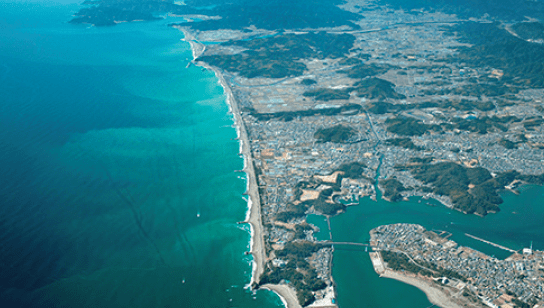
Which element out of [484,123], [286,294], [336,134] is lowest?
[286,294]

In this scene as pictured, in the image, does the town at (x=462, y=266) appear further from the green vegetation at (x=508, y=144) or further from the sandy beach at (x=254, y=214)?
the green vegetation at (x=508, y=144)

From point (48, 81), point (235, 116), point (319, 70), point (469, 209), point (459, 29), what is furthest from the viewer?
point (459, 29)

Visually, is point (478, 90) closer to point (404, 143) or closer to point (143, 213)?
point (404, 143)

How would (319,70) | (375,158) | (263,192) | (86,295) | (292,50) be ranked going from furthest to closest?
(292,50) < (319,70) < (375,158) < (263,192) < (86,295)

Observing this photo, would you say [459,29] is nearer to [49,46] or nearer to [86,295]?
[49,46]

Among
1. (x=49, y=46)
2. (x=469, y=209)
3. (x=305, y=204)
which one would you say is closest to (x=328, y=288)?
(x=305, y=204)

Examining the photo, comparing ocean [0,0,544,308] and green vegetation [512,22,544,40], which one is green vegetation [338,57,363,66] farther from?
green vegetation [512,22,544,40]

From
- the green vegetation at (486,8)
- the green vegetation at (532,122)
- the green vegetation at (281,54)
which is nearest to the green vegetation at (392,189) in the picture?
the green vegetation at (532,122)

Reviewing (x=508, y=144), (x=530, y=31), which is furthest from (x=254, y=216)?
(x=530, y=31)
